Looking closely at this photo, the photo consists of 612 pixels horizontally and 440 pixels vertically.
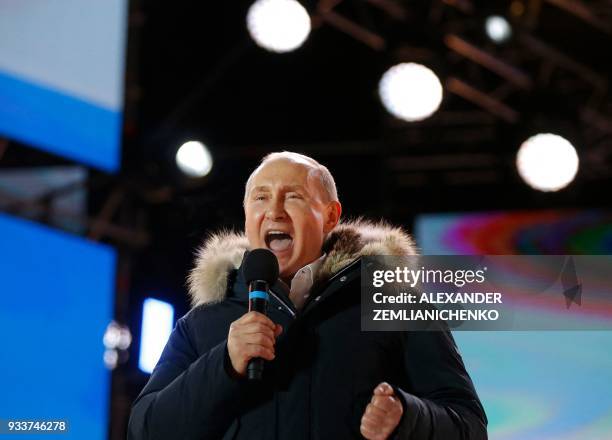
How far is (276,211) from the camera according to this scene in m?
1.86

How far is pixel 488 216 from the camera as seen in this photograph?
4.48 metres

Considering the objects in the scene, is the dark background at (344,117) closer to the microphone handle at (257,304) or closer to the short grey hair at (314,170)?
the short grey hair at (314,170)

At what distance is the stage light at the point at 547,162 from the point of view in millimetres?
4133

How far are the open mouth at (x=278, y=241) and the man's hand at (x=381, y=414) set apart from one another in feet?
1.38

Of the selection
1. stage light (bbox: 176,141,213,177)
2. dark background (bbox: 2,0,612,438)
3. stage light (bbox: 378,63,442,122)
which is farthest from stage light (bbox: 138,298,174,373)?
stage light (bbox: 378,63,442,122)

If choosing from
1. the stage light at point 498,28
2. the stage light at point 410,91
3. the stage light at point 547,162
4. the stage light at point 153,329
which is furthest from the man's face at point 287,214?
the stage light at point 498,28

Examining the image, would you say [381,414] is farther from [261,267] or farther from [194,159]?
[194,159]

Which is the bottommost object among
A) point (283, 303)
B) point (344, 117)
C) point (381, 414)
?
point (381, 414)

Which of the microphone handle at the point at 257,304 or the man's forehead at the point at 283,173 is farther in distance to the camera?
the man's forehead at the point at 283,173

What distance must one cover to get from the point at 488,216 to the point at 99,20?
6.59 ft

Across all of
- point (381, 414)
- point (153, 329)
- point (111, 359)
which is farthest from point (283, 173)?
point (111, 359)

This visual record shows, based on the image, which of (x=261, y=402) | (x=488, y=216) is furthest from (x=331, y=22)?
(x=261, y=402)

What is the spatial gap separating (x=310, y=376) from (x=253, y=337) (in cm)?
24

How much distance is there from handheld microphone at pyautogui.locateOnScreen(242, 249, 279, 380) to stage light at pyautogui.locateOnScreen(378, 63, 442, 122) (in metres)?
2.51
